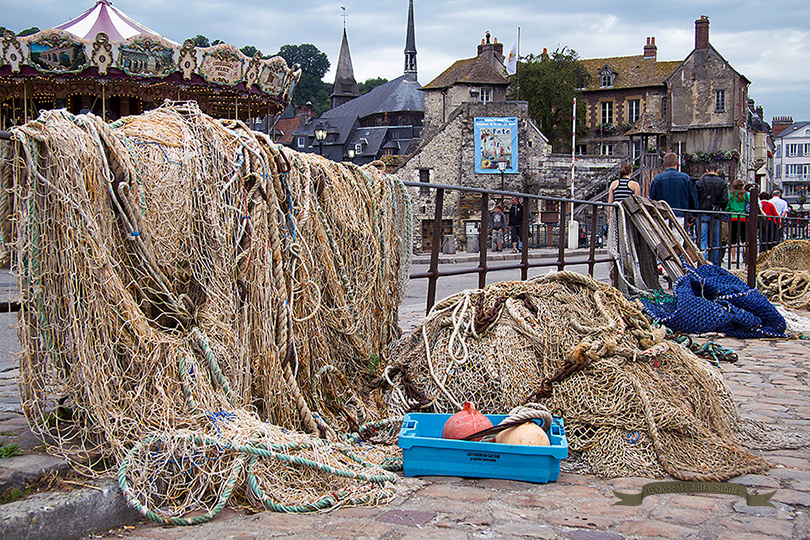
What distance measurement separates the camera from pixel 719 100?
50.4 meters

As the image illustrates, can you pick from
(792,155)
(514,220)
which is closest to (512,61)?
(514,220)

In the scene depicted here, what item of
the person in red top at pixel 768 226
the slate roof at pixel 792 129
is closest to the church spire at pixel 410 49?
the slate roof at pixel 792 129

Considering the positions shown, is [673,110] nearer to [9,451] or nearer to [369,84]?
[9,451]

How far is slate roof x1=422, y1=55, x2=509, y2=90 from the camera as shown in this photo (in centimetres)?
5100

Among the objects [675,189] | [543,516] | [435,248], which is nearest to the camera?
[543,516]

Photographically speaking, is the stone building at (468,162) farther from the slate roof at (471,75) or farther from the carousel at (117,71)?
the carousel at (117,71)

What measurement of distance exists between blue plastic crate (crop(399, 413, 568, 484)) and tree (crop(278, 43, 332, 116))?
111570mm

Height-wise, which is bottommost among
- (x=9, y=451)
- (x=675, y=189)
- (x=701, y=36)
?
(x=9, y=451)

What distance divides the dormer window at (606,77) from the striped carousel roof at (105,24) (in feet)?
154

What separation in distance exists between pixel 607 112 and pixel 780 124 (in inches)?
3183

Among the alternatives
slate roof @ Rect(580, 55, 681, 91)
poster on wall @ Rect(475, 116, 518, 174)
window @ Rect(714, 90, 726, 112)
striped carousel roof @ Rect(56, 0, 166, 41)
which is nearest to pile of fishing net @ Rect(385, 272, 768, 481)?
striped carousel roof @ Rect(56, 0, 166, 41)

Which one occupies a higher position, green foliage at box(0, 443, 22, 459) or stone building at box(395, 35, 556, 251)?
stone building at box(395, 35, 556, 251)

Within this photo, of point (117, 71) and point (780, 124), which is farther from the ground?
point (780, 124)

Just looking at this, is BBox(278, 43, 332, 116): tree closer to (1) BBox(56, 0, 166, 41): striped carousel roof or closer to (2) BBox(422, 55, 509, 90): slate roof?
(2) BBox(422, 55, 509, 90): slate roof
